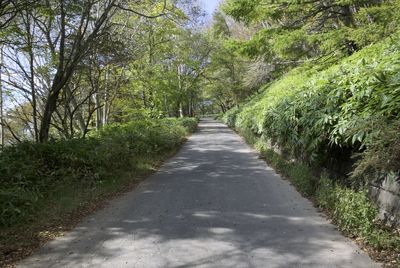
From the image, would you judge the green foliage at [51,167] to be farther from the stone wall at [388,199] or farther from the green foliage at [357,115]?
the stone wall at [388,199]

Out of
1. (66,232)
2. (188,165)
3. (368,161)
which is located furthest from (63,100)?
(368,161)

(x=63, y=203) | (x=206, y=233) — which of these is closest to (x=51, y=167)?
(x=63, y=203)

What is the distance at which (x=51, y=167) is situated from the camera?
7980 millimetres

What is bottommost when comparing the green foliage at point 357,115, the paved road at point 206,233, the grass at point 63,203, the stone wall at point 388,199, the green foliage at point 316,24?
the paved road at point 206,233

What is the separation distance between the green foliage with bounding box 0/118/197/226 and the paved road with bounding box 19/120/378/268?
102cm

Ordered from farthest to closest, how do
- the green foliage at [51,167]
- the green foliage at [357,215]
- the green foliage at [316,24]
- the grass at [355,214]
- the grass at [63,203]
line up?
the green foliage at [316,24] → the green foliage at [51,167] → the grass at [63,203] → the green foliage at [357,215] → the grass at [355,214]

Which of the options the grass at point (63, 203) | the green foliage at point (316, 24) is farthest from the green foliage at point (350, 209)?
the green foliage at point (316, 24)

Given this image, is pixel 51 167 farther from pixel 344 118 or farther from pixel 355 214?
pixel 355 214

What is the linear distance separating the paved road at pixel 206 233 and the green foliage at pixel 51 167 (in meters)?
1.02

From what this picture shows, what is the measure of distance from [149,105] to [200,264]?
20.6m

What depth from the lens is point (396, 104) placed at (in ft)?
14.1

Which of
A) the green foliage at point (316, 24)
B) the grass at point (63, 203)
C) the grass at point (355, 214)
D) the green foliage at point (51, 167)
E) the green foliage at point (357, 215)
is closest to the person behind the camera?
the grass at point (355, 214)

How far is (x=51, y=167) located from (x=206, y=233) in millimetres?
4327

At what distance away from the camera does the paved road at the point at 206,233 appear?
4348 millimetres
